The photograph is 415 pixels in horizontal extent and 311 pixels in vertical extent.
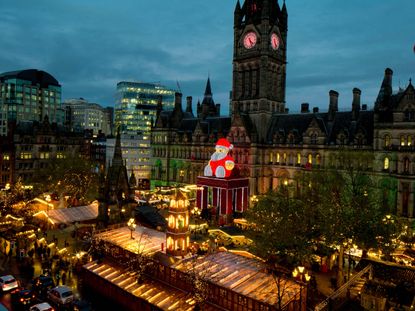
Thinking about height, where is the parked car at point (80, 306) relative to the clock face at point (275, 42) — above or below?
below

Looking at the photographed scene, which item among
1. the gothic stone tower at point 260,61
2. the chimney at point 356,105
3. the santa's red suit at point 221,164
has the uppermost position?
the gothic stone tower at point 260,61

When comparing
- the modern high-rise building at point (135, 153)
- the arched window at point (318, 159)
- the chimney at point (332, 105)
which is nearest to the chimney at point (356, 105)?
the chimney at point (332, 105)

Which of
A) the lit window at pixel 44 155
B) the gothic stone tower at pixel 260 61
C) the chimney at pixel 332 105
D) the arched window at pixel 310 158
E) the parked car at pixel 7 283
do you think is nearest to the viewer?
the parked car at pixel 7 283

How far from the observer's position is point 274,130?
69.7 meters

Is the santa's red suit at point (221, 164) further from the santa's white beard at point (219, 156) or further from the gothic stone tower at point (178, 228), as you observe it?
the gothic stone tower at point (178, 228)

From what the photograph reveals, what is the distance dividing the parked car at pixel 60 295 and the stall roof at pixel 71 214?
52.8ft

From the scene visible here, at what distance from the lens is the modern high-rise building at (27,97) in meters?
155

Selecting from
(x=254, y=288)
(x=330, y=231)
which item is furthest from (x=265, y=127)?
(x=254, y=288)

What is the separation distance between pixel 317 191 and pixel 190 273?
74.3 feet

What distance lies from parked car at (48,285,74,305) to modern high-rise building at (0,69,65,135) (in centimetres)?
13337

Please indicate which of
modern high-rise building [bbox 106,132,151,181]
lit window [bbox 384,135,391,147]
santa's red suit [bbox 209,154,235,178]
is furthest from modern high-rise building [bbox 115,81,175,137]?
lit window [bbox 384,135,391,147]

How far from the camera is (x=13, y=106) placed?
155 meters

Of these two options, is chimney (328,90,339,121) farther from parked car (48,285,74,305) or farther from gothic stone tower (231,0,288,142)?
parked car (48,285,74,305)

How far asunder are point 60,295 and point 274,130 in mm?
50353
